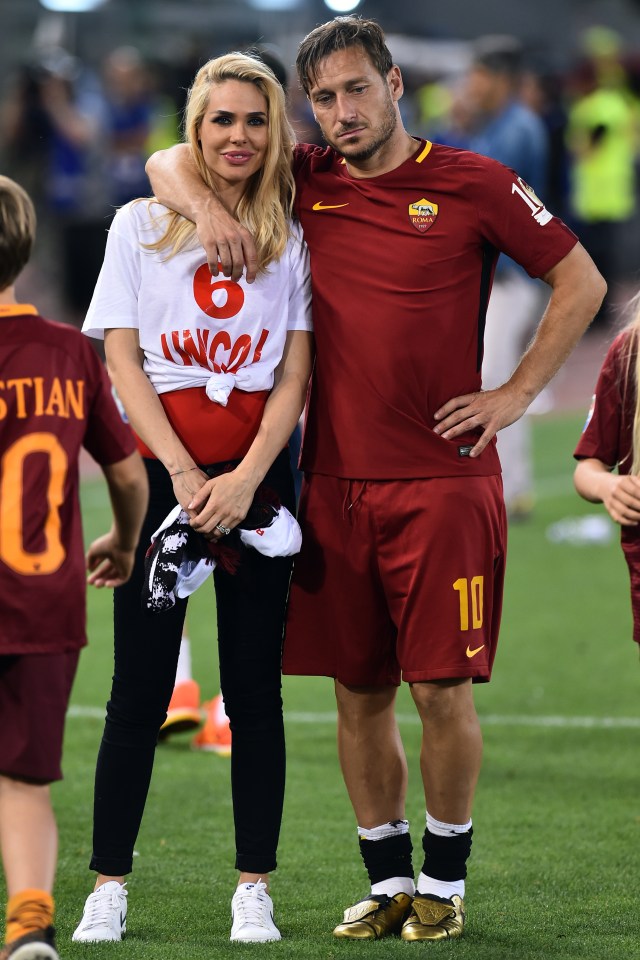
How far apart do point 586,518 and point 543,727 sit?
447 centimetres

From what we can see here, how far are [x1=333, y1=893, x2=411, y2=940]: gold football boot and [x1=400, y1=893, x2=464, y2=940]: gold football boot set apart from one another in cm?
6

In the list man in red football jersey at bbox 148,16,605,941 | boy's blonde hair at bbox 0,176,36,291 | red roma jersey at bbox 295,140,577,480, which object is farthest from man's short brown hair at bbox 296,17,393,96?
boy's blonde hair at bbox 0,176,36,291

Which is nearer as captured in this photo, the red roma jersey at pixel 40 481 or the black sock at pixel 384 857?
the red roma jersey at pixel 40 481

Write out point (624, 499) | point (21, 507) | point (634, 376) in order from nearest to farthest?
point (21, 507) → point (624, 499) → point (634, 376)

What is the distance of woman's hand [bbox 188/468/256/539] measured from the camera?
3857 mm

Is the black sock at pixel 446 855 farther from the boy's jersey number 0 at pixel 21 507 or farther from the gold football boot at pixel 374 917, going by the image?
the boy's jersey number 0 at pixel 21 507

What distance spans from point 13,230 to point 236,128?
0.80 m

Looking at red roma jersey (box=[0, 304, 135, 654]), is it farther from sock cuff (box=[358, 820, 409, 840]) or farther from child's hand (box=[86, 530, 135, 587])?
sock cuff (box=[358, 820, 409, 840])

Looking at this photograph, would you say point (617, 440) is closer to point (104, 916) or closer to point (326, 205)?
point (326, 205)

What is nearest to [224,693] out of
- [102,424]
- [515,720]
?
[102,424]

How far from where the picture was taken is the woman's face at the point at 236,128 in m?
3.95

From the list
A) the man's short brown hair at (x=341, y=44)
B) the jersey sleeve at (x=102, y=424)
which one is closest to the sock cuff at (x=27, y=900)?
the jersey sleeve at (x=102, y=424)

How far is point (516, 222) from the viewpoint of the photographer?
3.92 m

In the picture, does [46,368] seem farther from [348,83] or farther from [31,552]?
[348,83]
